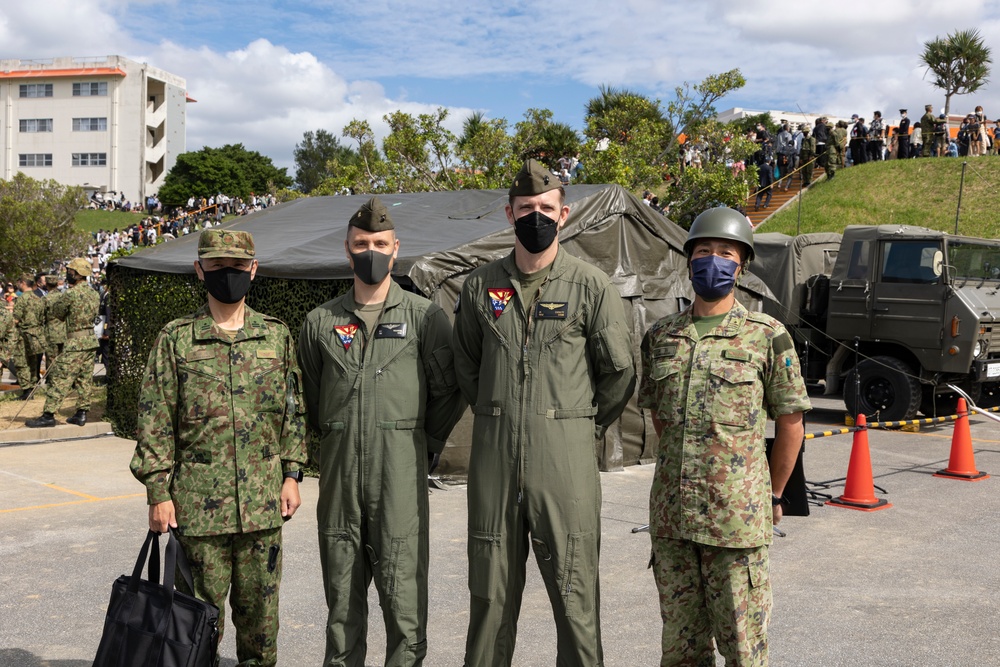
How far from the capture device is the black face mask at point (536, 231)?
3.63 metres

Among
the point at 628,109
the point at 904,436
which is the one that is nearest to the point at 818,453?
the point at 904,436

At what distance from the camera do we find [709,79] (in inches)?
760

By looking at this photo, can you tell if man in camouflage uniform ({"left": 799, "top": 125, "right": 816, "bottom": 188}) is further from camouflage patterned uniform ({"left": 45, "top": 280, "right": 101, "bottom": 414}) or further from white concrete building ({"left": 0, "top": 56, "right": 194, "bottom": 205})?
white concrete building ({"left": 0, "top": 56, "right": 194, "bottom": 205})

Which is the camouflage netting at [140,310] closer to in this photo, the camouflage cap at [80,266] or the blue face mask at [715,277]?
the camouflage cap at [80,266]

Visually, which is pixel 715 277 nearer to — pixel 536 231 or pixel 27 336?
pixel 536 231

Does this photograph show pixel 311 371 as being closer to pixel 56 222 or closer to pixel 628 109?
pixel 628 109

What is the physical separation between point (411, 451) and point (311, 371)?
1.78 ft

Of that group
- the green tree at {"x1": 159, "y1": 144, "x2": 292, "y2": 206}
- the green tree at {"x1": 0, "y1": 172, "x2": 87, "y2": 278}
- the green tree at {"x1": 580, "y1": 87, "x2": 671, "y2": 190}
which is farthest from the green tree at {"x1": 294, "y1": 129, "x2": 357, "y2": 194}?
the green tree at {"x1": 580, "y1": 87, "x2": 671, "y2": 190}

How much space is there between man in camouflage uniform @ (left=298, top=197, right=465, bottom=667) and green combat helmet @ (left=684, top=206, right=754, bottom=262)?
106 cm

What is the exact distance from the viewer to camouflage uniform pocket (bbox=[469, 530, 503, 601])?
11.5 feet

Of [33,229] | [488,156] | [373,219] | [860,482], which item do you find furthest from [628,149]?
[33,229]

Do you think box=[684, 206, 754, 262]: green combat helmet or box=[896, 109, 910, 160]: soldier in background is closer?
box=[684, 206, 754, 262]: green combat helmet

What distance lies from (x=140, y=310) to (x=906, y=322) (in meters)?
8.96

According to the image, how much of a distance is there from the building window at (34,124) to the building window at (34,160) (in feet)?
6.55
